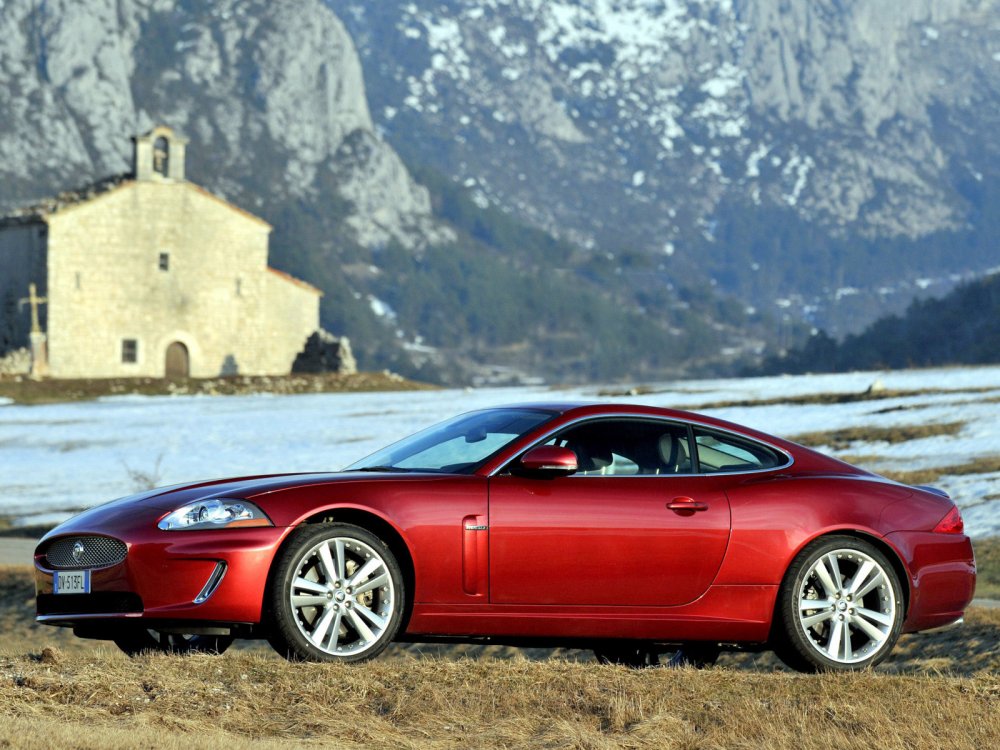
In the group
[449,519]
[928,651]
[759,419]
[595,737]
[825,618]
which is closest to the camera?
[595,737]

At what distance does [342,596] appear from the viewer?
8188 millimetres

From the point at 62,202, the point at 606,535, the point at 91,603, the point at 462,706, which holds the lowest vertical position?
the point at 462,706

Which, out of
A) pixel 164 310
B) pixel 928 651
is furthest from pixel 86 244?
pixel 928 651

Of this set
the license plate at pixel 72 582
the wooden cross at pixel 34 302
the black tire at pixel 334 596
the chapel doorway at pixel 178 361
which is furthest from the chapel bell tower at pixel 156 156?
the black tire at pixel 334 596

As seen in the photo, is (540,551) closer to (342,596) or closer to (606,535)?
(606,535)

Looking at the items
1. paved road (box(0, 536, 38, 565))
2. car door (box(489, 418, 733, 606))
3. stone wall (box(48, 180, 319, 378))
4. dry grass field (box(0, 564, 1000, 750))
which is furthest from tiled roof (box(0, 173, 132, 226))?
dry grass field (box(0, 564, 1000, 750))

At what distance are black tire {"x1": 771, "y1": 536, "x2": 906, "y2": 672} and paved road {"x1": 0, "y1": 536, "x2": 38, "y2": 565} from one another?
1304 centimetres

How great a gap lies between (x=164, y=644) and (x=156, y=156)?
202 feet

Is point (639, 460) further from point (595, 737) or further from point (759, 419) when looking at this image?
point (759, 419)

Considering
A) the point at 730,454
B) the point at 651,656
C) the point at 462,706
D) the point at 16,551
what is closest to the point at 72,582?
the point at 462,706

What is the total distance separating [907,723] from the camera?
25.1ft

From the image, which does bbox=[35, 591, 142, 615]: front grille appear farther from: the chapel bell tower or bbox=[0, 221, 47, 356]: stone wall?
the chapel bell tower

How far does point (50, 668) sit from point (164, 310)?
200 feet

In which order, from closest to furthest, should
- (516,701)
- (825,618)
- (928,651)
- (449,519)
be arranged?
(516,701), (449,519), (825,618), (928,651)
